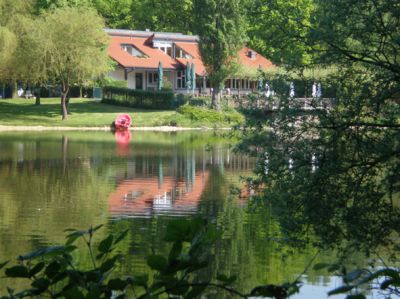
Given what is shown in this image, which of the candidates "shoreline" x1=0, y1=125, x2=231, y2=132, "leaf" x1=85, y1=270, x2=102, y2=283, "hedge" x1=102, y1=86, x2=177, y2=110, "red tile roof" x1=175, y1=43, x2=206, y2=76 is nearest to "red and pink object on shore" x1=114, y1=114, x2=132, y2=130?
"shoreline" x1=0, y1=125, x2=231, y2=132

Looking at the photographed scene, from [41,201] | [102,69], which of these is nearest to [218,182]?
[41,201]

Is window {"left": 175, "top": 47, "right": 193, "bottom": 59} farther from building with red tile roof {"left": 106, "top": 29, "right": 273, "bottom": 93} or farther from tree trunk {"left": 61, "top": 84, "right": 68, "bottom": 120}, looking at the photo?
tree trunk {"left": 61, "top": 84, "right": 68, "bottom": 120}

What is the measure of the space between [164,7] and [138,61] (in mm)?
13421

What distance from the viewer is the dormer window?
249ft

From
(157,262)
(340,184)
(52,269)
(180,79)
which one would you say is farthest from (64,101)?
(157,262)

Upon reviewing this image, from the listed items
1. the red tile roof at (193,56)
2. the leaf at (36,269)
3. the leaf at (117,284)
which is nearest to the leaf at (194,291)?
the leaf at (117,284)

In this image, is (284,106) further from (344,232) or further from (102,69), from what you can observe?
(102,69)

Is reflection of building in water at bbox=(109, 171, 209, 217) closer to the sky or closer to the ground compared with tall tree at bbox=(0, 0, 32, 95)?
closer to the ground

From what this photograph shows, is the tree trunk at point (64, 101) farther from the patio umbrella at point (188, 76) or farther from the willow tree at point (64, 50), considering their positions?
the patio umbrella at point (188, 76)

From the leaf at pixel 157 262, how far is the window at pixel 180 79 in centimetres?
7324

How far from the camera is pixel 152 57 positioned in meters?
76.2

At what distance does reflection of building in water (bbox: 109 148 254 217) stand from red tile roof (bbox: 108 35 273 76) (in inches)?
1373

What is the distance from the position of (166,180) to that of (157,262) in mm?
23371

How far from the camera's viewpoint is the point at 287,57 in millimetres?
11047
